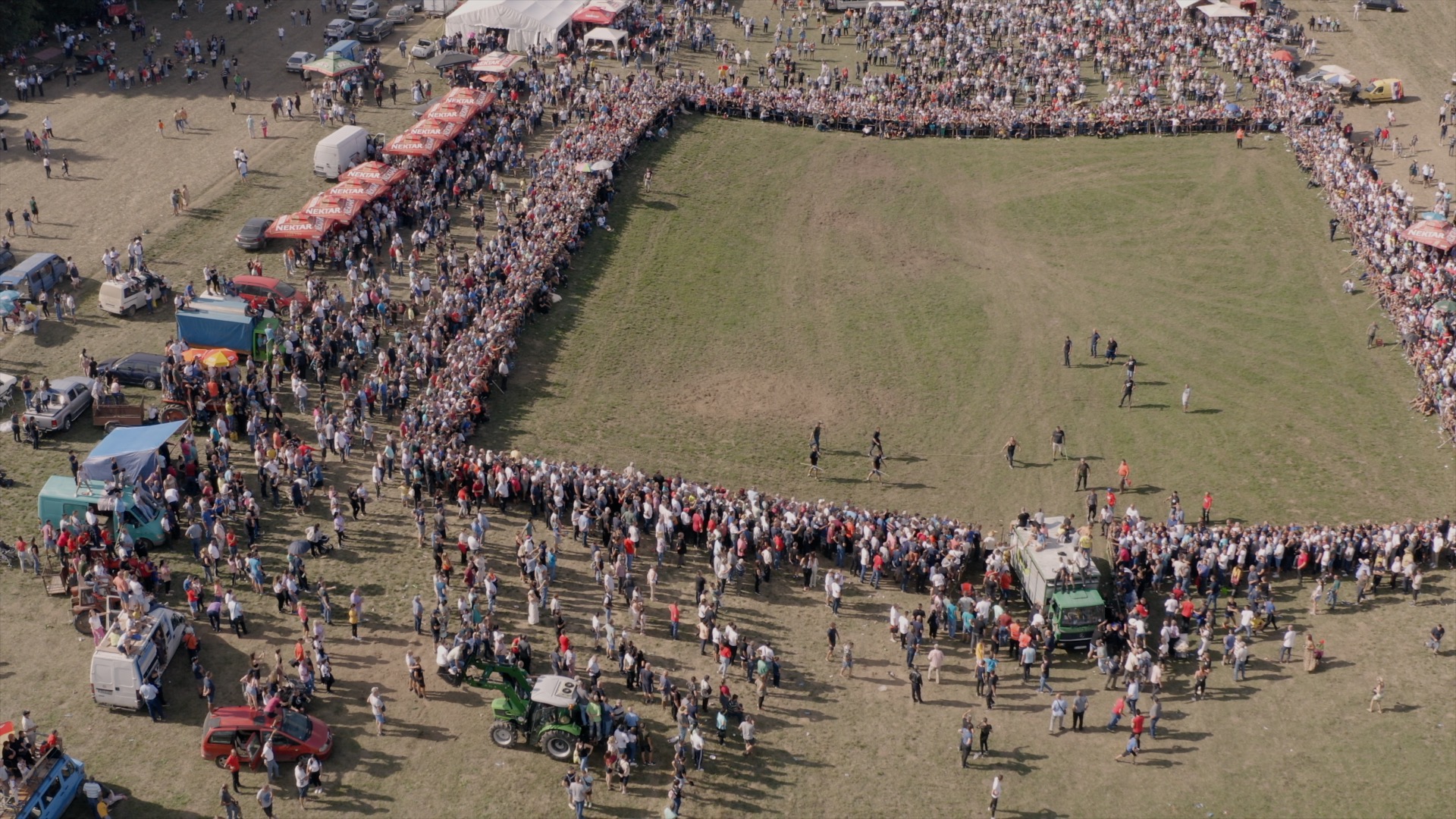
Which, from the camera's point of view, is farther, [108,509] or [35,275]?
[35,275]

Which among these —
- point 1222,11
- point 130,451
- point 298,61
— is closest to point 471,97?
point 298,61

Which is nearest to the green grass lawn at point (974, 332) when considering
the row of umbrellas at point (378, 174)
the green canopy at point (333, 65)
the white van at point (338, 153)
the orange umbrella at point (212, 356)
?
the row of umbrellas at point (378, 174)

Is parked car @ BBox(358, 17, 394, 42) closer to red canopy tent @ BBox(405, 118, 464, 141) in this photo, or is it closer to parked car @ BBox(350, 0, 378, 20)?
parked car @ BBox(350, 0, 378, 20)

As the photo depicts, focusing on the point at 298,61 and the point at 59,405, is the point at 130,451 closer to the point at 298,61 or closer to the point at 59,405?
the point at 59,405

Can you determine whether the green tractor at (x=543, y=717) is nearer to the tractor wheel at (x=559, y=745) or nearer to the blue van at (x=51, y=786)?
the tractor wheel at (x=559, y=745)

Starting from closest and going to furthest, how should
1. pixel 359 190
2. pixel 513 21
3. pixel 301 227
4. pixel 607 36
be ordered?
pixel 301 227, pixel 359 190, pixel 513 21, pixel 607 36

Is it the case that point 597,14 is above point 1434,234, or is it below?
above

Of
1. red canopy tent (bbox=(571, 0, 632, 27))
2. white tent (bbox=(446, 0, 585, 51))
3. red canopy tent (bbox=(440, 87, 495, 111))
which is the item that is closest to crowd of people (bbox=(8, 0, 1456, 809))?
red canopy tent (bbox=(440, 87, 495, 111))
